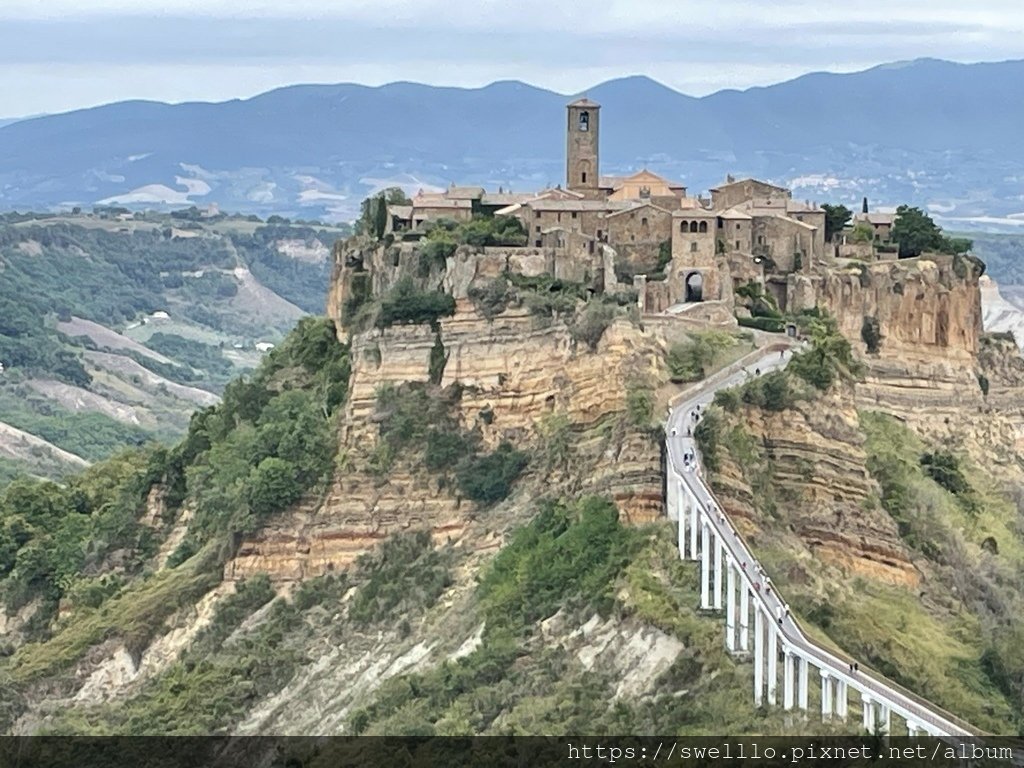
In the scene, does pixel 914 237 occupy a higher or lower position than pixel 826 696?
higher

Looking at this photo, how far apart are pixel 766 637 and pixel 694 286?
52.3 ft

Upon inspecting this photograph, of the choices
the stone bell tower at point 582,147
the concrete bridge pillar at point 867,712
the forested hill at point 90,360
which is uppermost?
the stone bell tower at point 582,147

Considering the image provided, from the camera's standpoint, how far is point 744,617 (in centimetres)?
4747

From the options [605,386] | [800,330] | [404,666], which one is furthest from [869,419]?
[404,666]

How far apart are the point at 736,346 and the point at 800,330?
2.93 m

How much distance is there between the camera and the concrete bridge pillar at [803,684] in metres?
45.2

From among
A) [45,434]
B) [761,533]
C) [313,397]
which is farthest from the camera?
[45,434]

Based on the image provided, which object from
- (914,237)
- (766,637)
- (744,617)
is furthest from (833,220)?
(766,637)

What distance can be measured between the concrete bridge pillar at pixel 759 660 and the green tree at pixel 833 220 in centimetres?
2217

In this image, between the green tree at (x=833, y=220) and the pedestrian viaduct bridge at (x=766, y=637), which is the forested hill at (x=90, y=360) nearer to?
the green tree at (x=833, y=220)

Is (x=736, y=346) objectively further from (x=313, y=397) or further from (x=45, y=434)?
(x=45, y=434)

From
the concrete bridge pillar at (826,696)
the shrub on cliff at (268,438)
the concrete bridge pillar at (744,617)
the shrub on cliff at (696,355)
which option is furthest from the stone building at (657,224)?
the concrete bridge pillar at (826,696)

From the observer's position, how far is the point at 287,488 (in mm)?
61719

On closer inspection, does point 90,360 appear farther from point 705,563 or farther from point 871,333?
point 705,563
